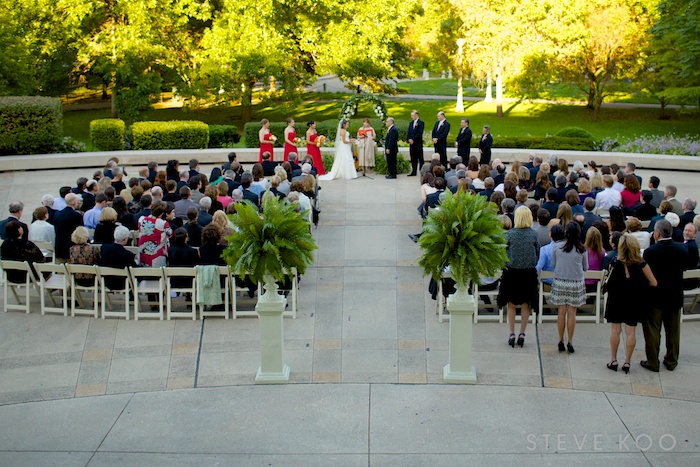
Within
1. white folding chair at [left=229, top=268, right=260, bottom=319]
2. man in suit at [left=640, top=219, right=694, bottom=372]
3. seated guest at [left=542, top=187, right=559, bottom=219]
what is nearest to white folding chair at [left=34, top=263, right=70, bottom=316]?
white folding chair at [left=229, top=268, right=260, bottom=319]

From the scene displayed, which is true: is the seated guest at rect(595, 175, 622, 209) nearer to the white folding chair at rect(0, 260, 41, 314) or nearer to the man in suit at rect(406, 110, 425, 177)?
the man in suit at rect(406, 110, 425, 177)

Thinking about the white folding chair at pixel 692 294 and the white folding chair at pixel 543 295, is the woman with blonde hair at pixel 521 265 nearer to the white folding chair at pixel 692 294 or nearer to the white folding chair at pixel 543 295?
the white folding chair at pixel 543 295

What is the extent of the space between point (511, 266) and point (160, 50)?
70.4ft

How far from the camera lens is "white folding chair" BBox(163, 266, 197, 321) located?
40.0 ft

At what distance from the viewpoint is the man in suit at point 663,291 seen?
35.0 ft

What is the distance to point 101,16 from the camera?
1222 inches

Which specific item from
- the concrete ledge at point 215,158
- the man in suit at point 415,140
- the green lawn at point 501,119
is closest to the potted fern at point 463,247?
the man in suit at point 415,140

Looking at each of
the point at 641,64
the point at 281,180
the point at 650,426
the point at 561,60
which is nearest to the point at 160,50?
the point at 281,180

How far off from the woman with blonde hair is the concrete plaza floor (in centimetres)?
75

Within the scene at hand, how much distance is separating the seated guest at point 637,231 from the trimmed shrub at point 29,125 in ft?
55.6

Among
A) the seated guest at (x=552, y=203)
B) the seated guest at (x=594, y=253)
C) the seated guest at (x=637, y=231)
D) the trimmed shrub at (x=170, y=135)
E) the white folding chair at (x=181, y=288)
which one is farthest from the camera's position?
the trimmed shrub at (x=170, y=135)

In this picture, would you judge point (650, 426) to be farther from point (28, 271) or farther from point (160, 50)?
point (160, 50)

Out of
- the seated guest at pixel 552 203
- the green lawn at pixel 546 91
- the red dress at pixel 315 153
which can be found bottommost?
the seated guest at pixel 552 203

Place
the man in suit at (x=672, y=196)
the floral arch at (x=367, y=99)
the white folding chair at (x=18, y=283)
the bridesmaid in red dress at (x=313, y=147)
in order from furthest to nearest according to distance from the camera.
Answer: the floral arch at (x=367, y=99), the bridesmaid in red dress at (x=313, y=147), the man in suit at (x=672, y=196), the white folding chair at (x=18, y=283)
